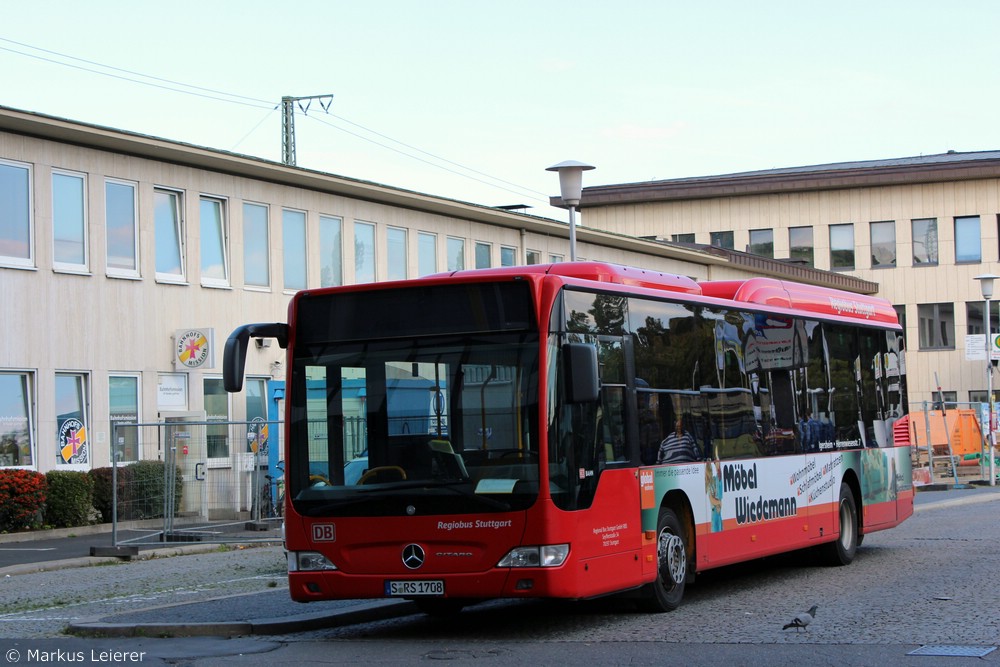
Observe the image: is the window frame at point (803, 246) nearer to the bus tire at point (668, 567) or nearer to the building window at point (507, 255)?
the building window at point (507, 255)

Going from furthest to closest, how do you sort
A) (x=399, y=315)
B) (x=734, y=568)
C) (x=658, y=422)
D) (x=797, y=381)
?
(x=734, y=568)
(x=797, y=381)
(x=658, y=422)
(x=399, y=315)

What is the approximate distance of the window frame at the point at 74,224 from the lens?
1056 inches

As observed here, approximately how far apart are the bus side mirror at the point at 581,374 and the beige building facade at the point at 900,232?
53.6 meters

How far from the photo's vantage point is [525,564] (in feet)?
35.9

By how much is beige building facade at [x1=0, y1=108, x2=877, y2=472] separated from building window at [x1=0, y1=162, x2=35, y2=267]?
3 cm

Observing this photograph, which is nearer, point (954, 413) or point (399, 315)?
point (399, 315)

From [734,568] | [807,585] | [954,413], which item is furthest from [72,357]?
[954,413]

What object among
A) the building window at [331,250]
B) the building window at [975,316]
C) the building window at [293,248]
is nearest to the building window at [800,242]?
the building window at [975,316]

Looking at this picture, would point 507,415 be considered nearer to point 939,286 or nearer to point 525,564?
point 525,564

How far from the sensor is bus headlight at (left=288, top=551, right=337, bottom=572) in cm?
1160

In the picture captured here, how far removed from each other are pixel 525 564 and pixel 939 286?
57.0m

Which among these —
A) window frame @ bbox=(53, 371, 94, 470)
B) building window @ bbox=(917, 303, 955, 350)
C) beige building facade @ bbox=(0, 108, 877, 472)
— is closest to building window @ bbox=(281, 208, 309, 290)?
beige building facade @ bbox=(0, 108, 877, 472)

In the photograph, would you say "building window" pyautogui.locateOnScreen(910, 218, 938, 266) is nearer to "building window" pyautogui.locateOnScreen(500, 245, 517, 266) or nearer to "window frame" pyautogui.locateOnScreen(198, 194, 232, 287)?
"building window" pyautogui.locateOnScreen(500, 245, 517, 266)

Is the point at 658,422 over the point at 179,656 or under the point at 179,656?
over
